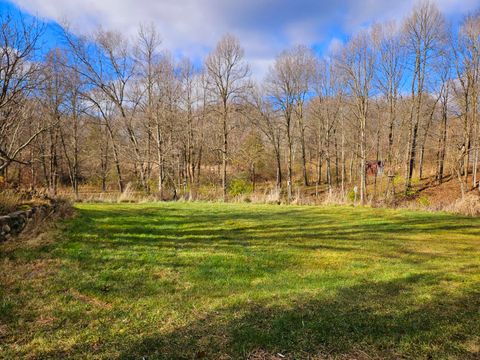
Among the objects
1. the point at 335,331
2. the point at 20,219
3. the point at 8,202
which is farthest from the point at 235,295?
the point at 8,202

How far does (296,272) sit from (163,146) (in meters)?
20.4

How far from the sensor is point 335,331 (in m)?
2.71

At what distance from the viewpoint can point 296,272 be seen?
452 centimetres

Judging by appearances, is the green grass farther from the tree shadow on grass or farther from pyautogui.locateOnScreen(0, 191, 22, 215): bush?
pyautogui.locateOnScreen(0, 191, 22, 215): bush

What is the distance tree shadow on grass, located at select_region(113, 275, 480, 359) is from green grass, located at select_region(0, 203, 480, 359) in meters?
0.01

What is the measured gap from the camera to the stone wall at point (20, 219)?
5145 millimetres

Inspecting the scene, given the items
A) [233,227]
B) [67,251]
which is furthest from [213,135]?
[67,251]

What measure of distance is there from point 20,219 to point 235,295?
4622 millimetres

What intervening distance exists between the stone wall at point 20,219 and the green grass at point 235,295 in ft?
1.04

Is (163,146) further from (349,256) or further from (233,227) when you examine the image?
(349,256)

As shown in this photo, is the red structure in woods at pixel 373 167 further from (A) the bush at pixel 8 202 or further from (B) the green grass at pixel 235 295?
(A) the bush at pixel 8 202

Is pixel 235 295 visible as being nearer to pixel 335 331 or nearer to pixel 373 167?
pixel 335 331

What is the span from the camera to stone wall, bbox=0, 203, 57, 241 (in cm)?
514

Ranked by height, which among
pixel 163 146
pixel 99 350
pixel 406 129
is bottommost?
pixel 99 350
